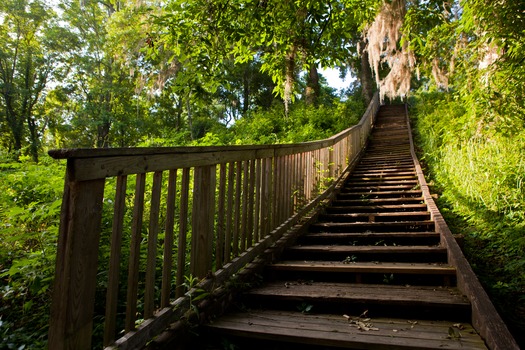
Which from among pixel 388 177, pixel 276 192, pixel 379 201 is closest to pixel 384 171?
pixel 388 177

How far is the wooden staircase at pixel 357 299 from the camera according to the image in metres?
2.14

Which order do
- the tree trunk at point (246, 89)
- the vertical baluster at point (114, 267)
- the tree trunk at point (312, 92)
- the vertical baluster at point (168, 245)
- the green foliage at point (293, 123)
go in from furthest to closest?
the tree trunk at point (246, 89)
the tree trunk at point (312, 92)
the green foliage at point (293, 123)
the vertical baluster at point (168, 245)
the vertical baluster at point (114, 267)

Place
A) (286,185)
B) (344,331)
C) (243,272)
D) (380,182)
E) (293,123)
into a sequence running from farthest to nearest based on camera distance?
(293,123), (380,182), (286,185), (243,272), (344,331)

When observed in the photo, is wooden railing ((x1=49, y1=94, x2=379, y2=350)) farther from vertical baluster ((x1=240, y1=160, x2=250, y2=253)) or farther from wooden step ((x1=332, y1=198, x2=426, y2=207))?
wooden step ((x1=332, y1=198, x2=426, y2=207))

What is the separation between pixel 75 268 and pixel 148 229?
2.17 ft

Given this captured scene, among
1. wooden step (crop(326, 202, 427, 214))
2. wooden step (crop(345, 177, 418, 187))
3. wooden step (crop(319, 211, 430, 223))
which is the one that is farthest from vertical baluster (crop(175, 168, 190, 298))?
wooden step (crop(345, 177, 418, 187))

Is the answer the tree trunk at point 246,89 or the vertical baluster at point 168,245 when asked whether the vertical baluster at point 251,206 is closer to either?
the vertical baluster at point 168,245

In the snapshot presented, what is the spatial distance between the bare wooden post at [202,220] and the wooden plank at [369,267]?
1.02 m

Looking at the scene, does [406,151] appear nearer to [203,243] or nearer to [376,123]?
[376,123]

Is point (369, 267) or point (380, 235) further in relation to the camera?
point (380, 235)

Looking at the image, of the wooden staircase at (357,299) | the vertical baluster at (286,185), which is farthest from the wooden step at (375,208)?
the vertical baluster at (286,185)

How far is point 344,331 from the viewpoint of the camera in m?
2.22

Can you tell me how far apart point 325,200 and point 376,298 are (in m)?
3.30

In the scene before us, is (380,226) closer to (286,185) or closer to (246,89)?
(286,185)
